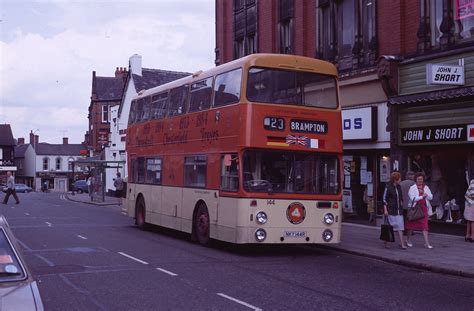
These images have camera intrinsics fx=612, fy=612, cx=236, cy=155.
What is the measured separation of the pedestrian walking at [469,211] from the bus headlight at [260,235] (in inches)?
217

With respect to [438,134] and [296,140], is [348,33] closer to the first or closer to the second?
[438,134]

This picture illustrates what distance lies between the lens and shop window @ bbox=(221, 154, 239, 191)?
13695 mm

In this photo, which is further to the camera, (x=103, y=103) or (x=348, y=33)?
(x=103, y=103)

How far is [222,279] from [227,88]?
5418 mm

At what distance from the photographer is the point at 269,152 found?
13.7 meters

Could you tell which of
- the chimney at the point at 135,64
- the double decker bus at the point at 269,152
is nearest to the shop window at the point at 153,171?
the double decker bus at the point at 269,152

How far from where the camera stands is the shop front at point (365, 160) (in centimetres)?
1980

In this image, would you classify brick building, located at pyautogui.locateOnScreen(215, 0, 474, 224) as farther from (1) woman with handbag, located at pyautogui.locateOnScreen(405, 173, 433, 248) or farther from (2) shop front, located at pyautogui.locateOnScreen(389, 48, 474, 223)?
(1) woman with handbag, located at pyautogui.locateOnScreen(405, 173, 433, 248)

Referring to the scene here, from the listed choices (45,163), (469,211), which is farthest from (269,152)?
(45,163)

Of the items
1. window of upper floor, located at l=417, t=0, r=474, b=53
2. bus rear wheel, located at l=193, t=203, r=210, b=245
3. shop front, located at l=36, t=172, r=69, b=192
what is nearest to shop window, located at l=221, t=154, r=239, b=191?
bus rear wheel, located at l=193, t=203, r=210, b=245

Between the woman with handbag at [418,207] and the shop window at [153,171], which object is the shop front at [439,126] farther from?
the shop window at [153,171]

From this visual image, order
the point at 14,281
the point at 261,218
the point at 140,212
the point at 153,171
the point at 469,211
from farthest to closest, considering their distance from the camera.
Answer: the point at 140,212 < the point at 153,171 < the point at 469,211 < the point at 261,218 < the point at 14,281

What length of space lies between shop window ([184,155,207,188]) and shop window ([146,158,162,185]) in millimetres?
2304

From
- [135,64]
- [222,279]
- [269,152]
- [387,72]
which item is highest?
[135,64]
